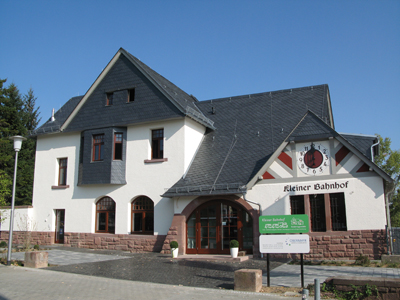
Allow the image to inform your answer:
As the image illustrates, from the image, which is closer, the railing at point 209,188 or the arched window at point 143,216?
the railing at point 209,188

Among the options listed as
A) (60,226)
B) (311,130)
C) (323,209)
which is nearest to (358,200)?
(323,209)

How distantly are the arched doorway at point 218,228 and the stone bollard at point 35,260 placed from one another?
6697 millimetres

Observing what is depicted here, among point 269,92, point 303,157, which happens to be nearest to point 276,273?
point 303,157

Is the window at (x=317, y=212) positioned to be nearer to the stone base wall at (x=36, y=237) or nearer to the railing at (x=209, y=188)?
the railing at (x=209, y=188)

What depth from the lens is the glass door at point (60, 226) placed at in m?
22.3

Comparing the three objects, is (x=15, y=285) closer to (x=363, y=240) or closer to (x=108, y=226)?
(x=108, y=226)

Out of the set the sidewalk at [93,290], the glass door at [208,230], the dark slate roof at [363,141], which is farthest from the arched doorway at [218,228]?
the sidewalk at [93,290]

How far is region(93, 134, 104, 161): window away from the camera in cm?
2134

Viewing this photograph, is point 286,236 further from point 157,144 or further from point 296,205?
point 157,144

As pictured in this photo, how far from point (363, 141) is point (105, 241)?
13.6 meters

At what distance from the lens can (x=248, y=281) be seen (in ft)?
30.9

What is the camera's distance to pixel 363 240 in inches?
577

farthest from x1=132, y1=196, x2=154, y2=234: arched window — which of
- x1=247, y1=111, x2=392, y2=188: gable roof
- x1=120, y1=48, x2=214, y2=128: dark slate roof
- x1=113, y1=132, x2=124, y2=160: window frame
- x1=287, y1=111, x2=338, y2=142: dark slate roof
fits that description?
x1=287, y1=111, x2=338, y2=142: dark slate roof

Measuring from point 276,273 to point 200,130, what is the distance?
35.4 ft
